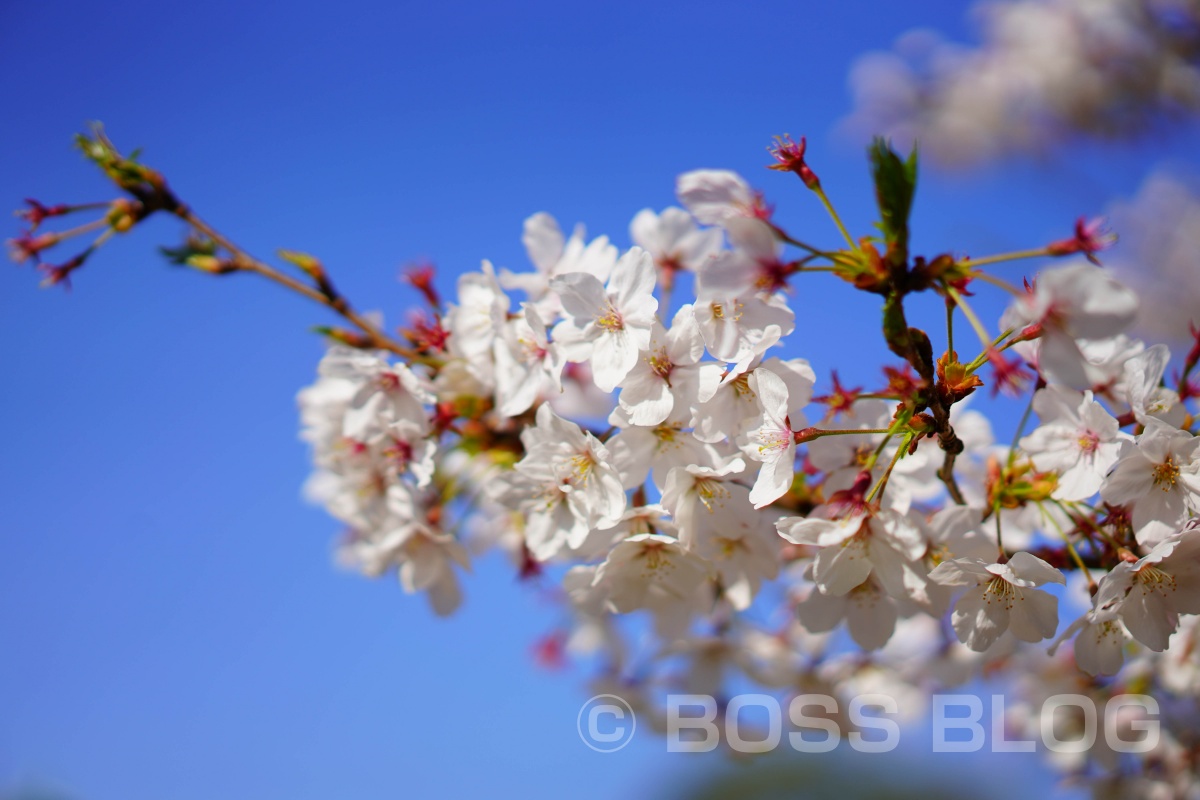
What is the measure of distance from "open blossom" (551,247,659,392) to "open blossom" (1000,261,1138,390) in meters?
0.67

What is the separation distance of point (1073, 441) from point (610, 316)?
93 centimetres

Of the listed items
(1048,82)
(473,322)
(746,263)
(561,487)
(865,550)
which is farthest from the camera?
(1048,82)

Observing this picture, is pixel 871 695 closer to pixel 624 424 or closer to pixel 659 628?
pixel 659 628

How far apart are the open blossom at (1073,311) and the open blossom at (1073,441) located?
0.33m

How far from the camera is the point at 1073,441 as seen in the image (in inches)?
63.1

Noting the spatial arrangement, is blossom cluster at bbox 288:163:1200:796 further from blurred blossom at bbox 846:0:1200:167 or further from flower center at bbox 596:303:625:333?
blurred blossom at bbox 846:0:1200:167

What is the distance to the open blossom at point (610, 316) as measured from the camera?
1.62 m

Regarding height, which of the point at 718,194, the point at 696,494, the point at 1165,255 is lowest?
the point at 696,494

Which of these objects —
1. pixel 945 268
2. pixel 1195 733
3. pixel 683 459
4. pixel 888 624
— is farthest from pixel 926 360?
pixel 1195 733

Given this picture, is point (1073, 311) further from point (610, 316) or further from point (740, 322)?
point (610, 316)

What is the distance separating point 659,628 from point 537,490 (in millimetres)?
551

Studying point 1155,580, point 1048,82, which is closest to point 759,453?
point 1155,580

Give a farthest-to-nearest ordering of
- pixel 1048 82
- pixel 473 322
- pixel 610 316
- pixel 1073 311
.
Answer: pixel 1048 82
pixel 473 322
pixel 610 316
pixel 1073 311

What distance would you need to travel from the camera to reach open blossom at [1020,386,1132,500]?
5.01 ft
